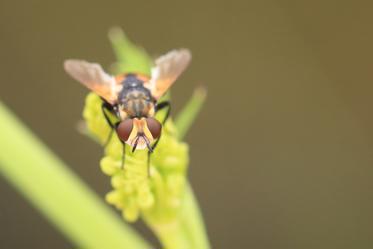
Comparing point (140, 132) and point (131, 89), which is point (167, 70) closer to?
point (131, 89)

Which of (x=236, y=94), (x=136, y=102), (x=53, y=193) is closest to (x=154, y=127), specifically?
(x=136, y=102)

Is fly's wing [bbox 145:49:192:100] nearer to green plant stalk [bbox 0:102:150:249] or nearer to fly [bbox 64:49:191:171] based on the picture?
fly [bbox 64:49:191:171]

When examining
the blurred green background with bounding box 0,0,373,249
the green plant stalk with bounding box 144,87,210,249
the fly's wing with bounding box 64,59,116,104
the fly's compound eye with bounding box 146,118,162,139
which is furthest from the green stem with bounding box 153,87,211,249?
the blurred green background with bounding box 0,0,373,249

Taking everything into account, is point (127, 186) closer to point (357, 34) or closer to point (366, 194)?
point (366, 194)

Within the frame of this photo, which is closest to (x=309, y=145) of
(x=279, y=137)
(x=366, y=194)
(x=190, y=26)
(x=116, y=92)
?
(x=279, y=137)

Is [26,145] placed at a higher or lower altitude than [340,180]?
lower
